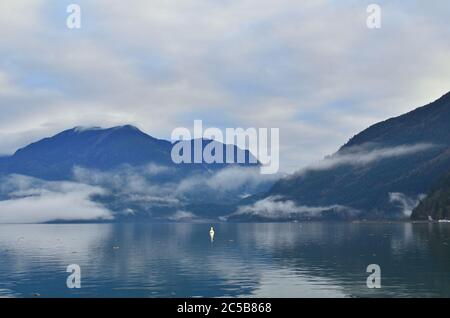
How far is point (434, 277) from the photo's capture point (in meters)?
95.1

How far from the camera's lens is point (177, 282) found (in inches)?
3772

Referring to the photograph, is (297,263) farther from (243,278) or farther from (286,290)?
(286,290)

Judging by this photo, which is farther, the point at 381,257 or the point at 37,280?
the point at 381,257

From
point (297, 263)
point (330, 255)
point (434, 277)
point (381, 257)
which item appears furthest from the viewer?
point (330, 255)

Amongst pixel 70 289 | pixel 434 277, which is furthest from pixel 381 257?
pixel 70 289
